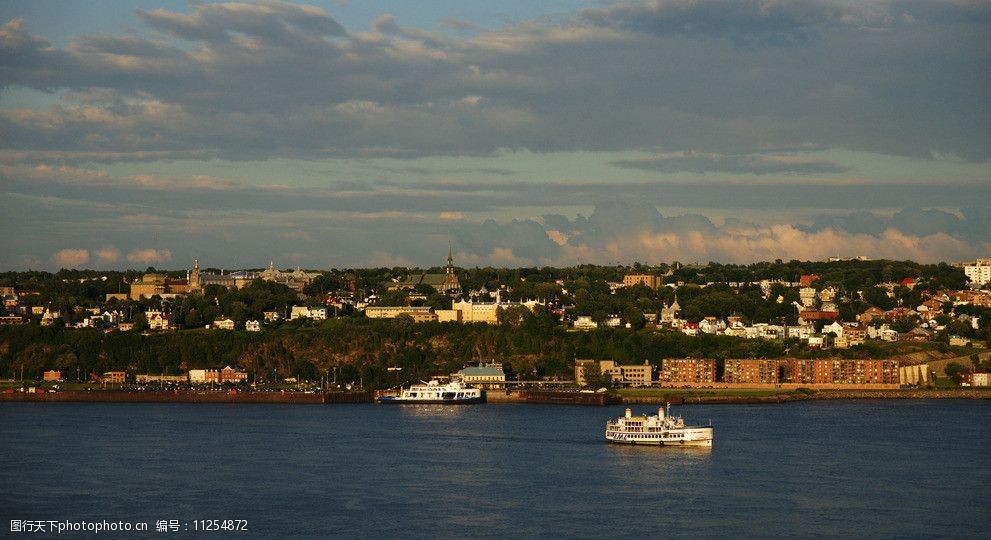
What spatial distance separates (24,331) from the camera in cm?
9812

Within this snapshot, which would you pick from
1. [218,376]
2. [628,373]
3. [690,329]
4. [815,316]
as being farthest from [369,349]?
[815,316]

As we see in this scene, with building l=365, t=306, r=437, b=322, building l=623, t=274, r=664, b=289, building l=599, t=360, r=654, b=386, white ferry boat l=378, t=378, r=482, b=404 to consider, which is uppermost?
building l=623, t=274, r=664, b=289

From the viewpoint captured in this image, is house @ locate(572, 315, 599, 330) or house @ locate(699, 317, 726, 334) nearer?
house @ locate(699, 317, 726, 334)

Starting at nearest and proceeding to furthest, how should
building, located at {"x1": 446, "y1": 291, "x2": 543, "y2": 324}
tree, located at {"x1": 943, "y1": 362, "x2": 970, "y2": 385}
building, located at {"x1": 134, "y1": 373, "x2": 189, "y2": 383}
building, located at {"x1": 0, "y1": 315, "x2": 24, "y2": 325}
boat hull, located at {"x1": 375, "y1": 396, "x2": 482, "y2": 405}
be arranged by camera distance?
boat hull, located at {"x1": 375, "y1": 396, "x2": 482, "y2": 405} → tree, located at {"x1": 943, "y1": 362, "x2": 970, "y2": 385} → building, located at {"x1": 134, "y1": 373, "x2": 189, "y2": 383} → building, located at {"x1": 446, "y1": 291, "x2": 543, "y2": 324} → building, located at {"x1": 0, "y1": 315, "x2": 24, "y2": 325}

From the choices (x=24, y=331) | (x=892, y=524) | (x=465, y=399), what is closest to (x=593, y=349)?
(x=465, y=399)

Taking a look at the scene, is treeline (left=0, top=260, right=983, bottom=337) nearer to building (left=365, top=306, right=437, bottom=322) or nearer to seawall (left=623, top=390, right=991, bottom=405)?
building (left=365, top=306, right=437, bottom=322)

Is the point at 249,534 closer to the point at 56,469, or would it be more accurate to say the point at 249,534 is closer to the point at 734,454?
the point at 56,469

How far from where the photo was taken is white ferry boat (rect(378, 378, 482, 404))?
7875cm

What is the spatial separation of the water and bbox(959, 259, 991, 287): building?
242 ft

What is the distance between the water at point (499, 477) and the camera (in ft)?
108

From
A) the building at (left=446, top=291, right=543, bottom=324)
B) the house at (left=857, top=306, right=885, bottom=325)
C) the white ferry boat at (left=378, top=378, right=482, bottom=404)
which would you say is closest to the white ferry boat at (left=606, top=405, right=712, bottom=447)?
the white ferry boat at (left=378, top=378, right=482, bottom=404)

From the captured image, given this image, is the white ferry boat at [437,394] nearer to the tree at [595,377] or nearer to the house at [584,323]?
the tree at [595,377]

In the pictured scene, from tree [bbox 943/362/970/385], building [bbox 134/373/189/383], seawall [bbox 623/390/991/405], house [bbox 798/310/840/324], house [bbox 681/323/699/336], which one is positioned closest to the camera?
seawall [bbox 623/390/991/405]

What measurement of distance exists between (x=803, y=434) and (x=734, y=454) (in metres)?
8.60
